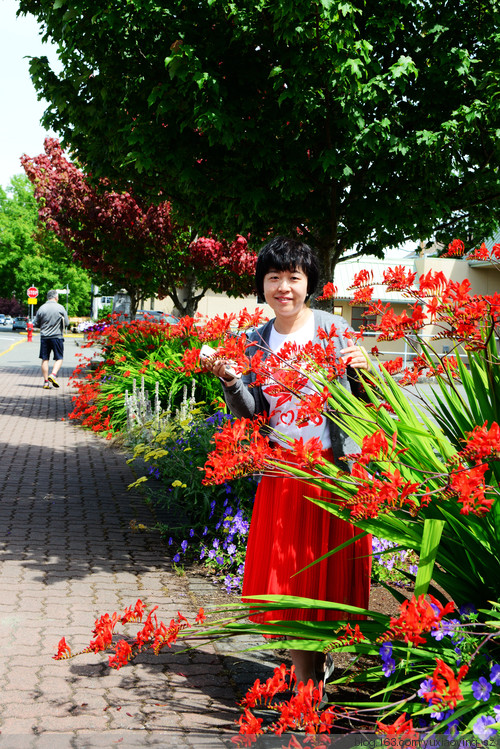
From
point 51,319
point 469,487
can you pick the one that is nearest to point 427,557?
point 469,487

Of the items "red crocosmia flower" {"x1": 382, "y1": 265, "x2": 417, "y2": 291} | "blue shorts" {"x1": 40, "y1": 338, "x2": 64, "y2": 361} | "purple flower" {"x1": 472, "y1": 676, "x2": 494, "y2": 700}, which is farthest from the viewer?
"blue shorts" {"x1": 40, "y1": 338, "x2": 64, "y2": 361}

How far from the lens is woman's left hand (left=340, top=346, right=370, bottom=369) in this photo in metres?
2.59

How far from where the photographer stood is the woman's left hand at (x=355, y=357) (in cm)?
259

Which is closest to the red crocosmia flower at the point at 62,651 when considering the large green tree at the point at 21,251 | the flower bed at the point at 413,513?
the flower bed at the point at 413,513

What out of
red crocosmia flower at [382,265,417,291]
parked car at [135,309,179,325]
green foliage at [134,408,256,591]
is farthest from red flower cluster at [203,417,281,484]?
parked car at [135,309,179,325]

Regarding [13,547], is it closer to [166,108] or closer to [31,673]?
[31,673]

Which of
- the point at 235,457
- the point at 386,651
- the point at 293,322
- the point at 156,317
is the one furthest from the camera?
the point at 156,317

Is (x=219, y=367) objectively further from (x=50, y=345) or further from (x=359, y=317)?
(x=50, y=345)

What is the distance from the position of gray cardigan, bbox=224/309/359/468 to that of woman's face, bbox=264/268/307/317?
13cm

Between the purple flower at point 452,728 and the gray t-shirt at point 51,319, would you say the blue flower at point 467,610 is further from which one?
the gray t-shirt at point 51,319

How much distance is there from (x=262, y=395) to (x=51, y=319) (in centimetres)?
1161

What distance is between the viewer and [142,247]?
13641 millimetres

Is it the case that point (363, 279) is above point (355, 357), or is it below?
above

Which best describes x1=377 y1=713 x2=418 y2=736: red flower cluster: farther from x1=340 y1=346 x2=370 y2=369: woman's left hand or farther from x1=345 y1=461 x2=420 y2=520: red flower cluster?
x1=340 y1=346 x2=370 y2=369: woman's left hand
